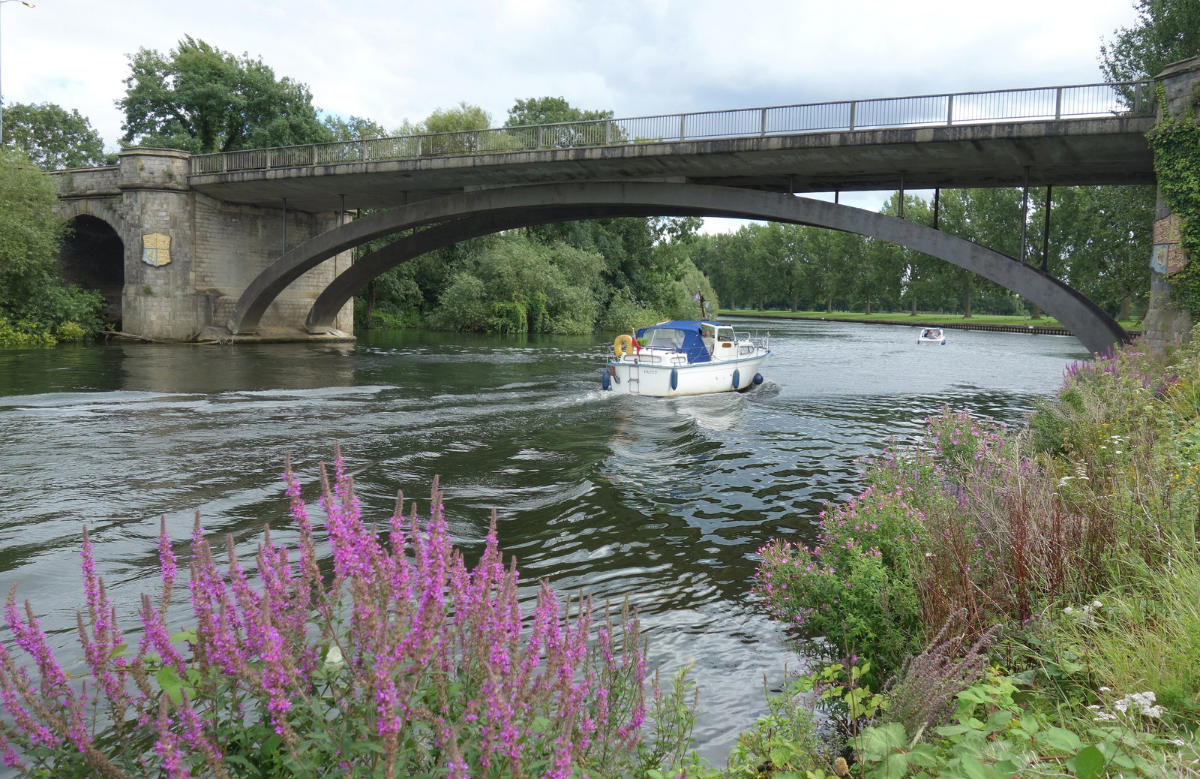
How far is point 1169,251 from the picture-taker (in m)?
15.9

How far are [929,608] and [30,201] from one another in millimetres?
31122

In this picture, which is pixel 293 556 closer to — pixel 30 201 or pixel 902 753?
pixel 902 753

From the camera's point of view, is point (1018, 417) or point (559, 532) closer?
point (559, 532)

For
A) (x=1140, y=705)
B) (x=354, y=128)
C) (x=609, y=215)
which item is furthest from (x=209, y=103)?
(x=1140, y=705)

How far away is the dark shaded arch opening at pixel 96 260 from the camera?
3316cm

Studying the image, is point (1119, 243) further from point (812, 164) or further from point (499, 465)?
point (499, 465)

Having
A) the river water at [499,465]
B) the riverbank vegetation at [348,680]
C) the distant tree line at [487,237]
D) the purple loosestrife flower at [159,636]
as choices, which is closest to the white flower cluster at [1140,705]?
the riverbank vegetation at [348,680]

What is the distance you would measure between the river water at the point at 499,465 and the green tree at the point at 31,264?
3.41m

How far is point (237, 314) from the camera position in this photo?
1204 inches

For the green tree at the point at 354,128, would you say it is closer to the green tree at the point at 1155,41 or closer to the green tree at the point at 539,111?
the green tree at the point at 539,111

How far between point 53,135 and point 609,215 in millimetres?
52421

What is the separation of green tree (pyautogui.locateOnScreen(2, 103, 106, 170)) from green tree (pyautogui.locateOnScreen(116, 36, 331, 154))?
18.3m

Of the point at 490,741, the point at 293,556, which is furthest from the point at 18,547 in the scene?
the point at 490,741

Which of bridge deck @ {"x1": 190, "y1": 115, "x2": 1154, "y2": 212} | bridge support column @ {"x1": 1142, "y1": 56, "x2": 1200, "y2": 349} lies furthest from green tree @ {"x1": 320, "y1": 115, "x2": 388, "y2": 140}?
bridge support column @ {"x1": 1142, "y1": 56, "x2": 1200, "y2": 349}
